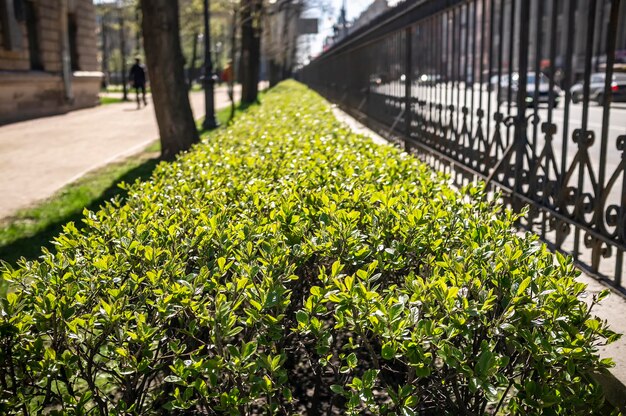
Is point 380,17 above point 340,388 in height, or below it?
above

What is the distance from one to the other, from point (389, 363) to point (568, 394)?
1075mm

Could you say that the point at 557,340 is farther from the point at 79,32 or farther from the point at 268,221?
the point at 79,32

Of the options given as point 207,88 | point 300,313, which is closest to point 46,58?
point 207,88

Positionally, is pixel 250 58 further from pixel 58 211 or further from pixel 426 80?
pixel 58 211

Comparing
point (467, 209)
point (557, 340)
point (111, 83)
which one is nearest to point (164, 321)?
point (557, 340)

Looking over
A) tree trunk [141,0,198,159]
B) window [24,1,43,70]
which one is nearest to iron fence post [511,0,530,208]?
tree trunk [141,0,198,159]

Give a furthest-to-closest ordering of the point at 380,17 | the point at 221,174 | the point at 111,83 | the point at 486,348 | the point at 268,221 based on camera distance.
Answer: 1. the point at 111,83
2. the point at 380,17
3. the point at 221,174
4. the point at 268,221
5. the point at 486,348

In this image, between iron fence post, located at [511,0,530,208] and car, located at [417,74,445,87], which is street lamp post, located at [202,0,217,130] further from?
iron fence post, located at [511,0,530,208]

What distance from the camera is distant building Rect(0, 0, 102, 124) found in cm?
2569

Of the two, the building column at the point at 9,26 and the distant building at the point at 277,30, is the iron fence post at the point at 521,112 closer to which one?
the building column at the point at 9,26

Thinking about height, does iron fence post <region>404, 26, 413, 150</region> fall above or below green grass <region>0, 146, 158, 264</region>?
above

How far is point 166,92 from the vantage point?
13.3 m

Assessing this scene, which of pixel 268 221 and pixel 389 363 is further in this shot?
pixel 268 221

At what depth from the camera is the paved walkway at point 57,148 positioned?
11367 millimetres
